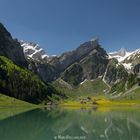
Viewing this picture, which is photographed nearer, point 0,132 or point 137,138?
point 137,138

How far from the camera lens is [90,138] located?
62.0 m

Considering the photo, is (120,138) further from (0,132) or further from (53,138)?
(0,132)

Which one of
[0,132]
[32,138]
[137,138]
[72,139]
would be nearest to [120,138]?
[137,138]

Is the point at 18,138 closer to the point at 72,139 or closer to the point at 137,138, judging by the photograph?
the point at 72,139

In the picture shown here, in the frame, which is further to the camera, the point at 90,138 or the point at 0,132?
the point at 0,132

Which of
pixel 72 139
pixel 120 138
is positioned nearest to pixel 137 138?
pixel 120 138

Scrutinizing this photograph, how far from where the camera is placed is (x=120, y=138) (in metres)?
63.1

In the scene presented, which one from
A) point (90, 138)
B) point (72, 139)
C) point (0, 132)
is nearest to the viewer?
point (72, 139)

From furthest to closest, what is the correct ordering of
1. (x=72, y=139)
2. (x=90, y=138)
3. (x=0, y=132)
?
(x=0, y=132)
(x=90, y=138)
(x=72, y=139)

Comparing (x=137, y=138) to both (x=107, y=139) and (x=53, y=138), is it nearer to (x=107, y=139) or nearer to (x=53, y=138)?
(x=107, y=139)

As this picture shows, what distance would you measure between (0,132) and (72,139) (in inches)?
787

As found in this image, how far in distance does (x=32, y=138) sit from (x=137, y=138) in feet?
70.0

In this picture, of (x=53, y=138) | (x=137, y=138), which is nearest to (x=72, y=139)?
(x=53, y=138)

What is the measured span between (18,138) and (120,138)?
2103 centimetres
